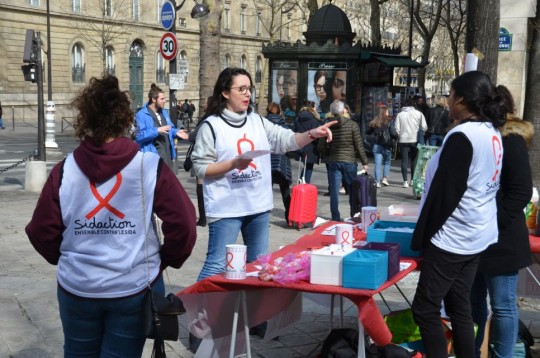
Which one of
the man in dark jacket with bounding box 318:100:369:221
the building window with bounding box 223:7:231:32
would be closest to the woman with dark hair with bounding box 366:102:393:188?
the man in dark jacket with bounding box 318:100:369:221

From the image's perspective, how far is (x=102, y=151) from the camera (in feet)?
10.8

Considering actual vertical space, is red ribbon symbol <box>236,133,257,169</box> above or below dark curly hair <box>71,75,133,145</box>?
below

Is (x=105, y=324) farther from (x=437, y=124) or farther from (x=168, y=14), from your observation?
(x=168, y=14)

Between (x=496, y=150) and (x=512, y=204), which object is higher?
(x=496, y=150)

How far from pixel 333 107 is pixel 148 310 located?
300 inches

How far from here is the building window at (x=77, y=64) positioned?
→ 50.3 meters

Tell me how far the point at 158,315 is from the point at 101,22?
50557 mm

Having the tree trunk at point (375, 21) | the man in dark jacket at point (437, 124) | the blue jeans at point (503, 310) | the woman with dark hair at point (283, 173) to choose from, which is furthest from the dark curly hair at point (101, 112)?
the tree trunk at point (375, 21)

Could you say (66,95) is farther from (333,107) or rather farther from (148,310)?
(148,310)

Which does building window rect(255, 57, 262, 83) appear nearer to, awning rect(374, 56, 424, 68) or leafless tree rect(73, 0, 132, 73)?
leafless tree rect(73, 0, 132, 73)

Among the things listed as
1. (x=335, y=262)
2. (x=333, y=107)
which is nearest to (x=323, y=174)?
(x=333, y=107)

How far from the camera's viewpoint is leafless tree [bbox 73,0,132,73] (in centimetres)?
5009

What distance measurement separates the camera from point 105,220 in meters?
3.35

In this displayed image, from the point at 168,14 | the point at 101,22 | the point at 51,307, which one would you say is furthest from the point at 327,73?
the point at 101,22
